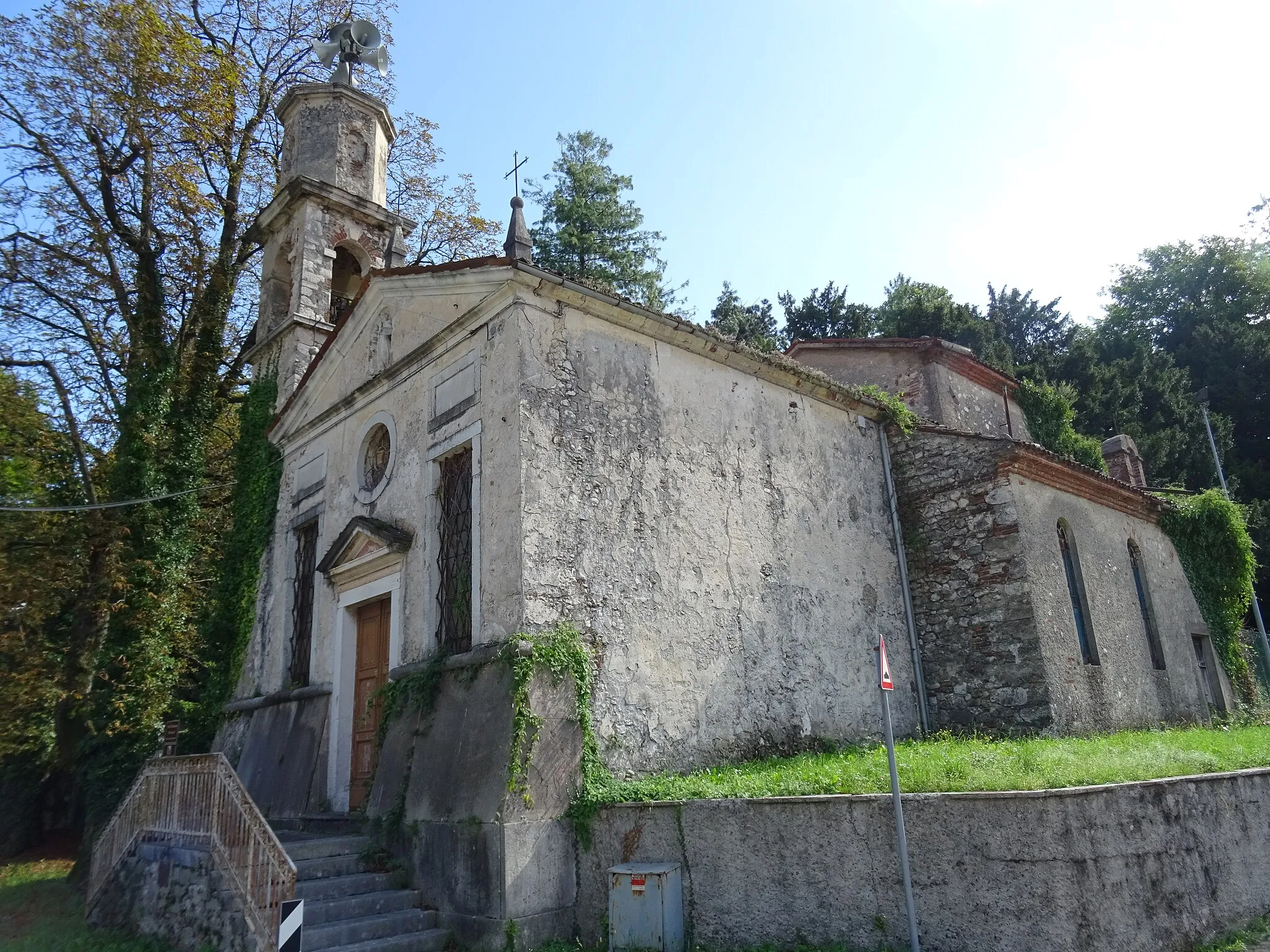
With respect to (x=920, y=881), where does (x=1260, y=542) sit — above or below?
above

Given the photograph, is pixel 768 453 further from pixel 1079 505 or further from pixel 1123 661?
pixel 1123 661

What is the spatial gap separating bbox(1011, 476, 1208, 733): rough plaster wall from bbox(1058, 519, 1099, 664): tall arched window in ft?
0.29

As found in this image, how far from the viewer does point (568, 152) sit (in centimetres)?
3109

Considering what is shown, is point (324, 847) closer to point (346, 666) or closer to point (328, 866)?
point (328, 866)

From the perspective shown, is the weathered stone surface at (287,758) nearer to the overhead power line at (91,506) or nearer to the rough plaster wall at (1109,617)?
the overhead power line at (91,506)

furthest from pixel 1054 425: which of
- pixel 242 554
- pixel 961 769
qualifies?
pixel 242 554

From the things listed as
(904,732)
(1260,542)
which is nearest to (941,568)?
(904,732)

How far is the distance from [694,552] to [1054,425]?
1354 centimetres

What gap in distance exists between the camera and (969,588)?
12422mm

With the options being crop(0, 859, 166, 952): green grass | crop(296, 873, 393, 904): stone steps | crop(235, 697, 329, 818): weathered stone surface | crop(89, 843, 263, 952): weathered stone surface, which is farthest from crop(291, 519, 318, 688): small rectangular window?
crop(296, 873, 393, 904): stone steps

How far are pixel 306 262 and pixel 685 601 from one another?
9.22 m

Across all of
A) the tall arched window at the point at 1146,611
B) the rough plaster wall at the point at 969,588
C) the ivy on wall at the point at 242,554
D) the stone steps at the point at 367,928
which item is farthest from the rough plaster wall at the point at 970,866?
the ivy on wall at the point at 242,554

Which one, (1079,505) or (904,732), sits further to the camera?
(1079,505)

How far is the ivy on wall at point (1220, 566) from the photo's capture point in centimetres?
1689
